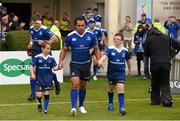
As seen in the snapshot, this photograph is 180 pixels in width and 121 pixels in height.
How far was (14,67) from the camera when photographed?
1797 cm

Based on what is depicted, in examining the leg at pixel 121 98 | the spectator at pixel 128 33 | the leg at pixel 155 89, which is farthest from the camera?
the spectator at pixel 128 33

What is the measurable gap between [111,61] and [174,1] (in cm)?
1793

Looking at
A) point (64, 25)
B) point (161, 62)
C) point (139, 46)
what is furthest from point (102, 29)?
point (161, 62)

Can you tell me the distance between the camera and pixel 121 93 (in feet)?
41.1

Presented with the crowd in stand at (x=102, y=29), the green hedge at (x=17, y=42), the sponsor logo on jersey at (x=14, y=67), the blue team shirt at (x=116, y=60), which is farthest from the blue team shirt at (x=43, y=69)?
the green hedge at (x=17, y=42)

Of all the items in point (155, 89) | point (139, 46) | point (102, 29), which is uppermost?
point (102, 29)

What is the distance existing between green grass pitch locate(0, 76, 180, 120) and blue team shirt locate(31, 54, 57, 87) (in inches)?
27.1

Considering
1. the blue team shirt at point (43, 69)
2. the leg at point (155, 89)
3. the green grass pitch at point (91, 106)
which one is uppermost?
the blue team shirt at point (43, 69)

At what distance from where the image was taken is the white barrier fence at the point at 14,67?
1789 centimetres

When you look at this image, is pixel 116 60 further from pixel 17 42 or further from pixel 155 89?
pixel 17 42

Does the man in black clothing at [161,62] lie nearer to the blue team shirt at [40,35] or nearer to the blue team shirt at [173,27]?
the blue team shirt at [40,35]

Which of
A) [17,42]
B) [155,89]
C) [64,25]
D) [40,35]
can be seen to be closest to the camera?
[155,89]

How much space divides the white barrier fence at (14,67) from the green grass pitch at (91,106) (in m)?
0.39

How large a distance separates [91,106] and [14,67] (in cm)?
491
